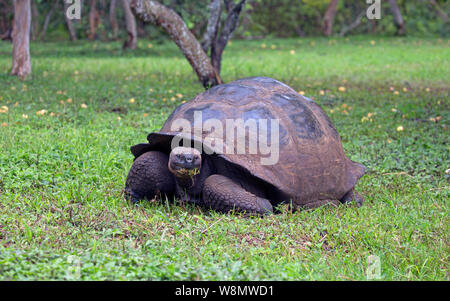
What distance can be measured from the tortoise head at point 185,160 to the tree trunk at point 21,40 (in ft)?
19.6

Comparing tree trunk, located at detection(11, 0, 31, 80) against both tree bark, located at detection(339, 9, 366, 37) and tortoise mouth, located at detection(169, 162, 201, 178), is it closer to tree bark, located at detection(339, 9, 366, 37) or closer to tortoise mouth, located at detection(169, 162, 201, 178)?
tortoise mouth, located at detection(169, 162, 201, 178)

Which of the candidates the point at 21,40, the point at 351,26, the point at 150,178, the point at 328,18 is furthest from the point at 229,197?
the point at 351,26

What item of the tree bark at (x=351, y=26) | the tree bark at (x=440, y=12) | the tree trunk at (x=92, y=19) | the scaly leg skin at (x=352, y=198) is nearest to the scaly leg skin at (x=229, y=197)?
the scaly leg skin at (x=352, y=198)

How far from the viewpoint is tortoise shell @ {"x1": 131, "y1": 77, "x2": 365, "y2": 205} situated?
3.38 m

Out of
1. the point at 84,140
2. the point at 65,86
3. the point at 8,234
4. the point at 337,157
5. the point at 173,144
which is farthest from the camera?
the point at 65,86

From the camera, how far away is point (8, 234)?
2.83 m

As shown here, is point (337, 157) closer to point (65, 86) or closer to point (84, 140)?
point (84, 140)

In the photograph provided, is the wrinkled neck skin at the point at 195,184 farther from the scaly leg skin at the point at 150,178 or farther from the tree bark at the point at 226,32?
the tree bark at the point at 226,32

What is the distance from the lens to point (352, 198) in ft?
12.8

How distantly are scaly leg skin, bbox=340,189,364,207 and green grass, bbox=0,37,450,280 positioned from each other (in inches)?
3.9

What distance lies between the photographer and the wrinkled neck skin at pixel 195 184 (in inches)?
135
